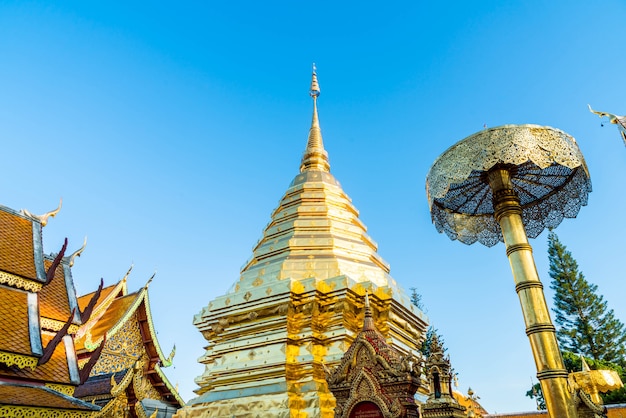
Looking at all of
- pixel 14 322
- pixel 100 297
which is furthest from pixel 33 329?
pixel 100 297

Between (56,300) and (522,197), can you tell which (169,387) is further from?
(522,197)

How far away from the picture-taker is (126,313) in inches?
455

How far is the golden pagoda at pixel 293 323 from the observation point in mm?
6512

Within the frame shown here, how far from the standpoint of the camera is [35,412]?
550cm

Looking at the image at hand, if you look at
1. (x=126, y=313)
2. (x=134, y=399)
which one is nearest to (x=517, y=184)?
(x=134, y=399)

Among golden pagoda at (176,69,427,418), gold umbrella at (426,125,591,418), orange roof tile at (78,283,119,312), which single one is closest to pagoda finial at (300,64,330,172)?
golden pagoda at (176,69,427,418)

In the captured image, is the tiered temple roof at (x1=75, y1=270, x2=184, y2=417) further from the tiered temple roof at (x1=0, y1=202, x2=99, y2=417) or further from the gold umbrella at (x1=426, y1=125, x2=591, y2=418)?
the gold umbrella at (x1=426, y1=125, x2=591, y2=418)

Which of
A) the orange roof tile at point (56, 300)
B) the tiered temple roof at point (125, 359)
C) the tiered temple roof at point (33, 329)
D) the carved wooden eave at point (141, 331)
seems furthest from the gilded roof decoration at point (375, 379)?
the carved wooden eave at point (141, 331)

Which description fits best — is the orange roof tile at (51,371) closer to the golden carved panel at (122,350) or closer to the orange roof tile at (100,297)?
the golden carved panel at (122,350)

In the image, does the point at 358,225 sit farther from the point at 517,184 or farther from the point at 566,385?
the point at 566,385

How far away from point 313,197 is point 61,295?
15.0ft

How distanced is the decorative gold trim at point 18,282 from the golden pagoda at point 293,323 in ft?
8.00

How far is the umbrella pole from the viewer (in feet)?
15.7

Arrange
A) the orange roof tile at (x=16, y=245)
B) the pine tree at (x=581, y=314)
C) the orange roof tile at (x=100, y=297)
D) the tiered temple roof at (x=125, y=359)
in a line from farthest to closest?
1. the pine tree at (x=581, y=314)
2. the orange roof tile at (x=100, y=297)
3. the tiered temple roof at (x=125, y=359)
4. the orange roof tile at (x=16, y=245)
